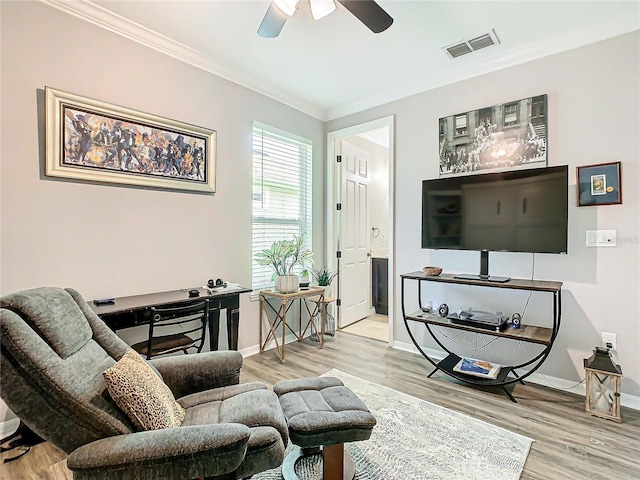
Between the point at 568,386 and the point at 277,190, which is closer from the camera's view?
the point at 568,386

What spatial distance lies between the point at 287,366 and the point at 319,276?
1.28 meters

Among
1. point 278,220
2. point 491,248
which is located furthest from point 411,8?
point 278,220

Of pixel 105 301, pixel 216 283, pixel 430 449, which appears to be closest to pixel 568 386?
pixel 430 449

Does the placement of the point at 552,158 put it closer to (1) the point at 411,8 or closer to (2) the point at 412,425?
(1) the point at 411,8

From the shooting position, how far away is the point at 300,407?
1.54 meters

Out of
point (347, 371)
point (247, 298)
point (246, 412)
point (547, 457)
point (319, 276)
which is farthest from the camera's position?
point (319, 276)

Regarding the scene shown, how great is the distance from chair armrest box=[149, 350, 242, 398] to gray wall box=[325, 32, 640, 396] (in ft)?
7.47

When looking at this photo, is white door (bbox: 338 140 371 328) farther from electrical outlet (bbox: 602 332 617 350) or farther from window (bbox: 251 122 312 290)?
electrical outlet (bbox: 602 332 617 350)

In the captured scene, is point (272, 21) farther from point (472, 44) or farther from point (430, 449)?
point (430, 449)

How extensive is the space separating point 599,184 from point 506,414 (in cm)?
184

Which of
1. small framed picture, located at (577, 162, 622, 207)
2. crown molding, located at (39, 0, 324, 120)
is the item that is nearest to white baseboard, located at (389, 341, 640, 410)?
small framed picture, located at (577, 162, 622, 207)

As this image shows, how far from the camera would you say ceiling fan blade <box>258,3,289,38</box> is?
1851 mm

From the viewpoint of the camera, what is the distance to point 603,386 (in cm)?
222

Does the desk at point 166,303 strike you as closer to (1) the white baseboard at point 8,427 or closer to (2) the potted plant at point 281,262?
(2) the potted plant at point 281,262
